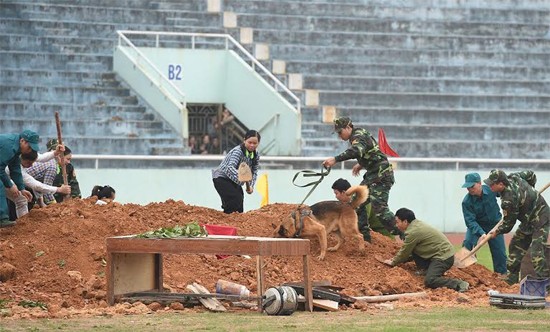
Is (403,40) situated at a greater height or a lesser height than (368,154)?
greater

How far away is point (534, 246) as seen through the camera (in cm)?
1681

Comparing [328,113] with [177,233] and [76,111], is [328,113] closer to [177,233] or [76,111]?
[76,111]

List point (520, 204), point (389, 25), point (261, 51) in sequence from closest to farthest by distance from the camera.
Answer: point (520, 204)
point (261, 51)
point (389, 25)

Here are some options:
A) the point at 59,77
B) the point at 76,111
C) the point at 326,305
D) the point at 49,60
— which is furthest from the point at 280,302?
the point at 49,60

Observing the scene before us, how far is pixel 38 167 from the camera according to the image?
19109 mm

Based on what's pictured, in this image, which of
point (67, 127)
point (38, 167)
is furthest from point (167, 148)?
point (38, 167)

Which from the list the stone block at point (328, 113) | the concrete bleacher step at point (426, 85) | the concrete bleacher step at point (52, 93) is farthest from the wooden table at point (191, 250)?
the concrete bleacher step at point (426, 85)

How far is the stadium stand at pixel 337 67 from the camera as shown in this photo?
3189 centimetres

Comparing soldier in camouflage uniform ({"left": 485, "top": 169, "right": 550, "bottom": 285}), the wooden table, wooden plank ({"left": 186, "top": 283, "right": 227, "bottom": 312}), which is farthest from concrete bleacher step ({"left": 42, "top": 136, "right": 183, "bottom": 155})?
wooden plank ({"left": 186, "top": 283, "right": 227, "bottom": 312})

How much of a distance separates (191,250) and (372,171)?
4973 millimetres

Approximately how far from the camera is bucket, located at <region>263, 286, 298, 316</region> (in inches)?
539

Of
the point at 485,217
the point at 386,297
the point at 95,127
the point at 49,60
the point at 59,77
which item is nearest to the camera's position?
the point at 386,297

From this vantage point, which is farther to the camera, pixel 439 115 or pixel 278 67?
pixel 278 67

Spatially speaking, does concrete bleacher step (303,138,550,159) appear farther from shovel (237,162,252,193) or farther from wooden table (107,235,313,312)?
wooden table (107,235,313,312)
